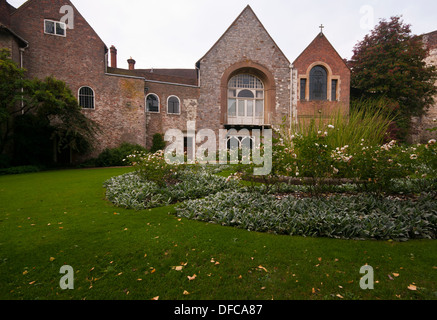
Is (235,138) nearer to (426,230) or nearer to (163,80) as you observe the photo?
(163,80)

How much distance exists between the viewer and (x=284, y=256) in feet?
10.0

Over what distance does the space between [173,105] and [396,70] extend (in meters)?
20.1

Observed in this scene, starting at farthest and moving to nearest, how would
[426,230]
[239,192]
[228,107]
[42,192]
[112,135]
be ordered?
[228,107] < [112,135] < [42,192] < [239,192] < [426,230]

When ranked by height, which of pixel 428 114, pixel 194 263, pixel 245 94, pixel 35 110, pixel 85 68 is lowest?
pixel 194 263

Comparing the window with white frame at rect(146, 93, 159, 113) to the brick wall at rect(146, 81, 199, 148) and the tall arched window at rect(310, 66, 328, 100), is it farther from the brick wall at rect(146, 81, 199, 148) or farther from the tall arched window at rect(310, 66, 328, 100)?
the tall arched window at rect(310, 66, 328, 100)

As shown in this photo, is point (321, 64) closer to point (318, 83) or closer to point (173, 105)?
point (318, 83)

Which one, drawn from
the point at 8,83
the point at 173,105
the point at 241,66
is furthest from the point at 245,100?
the point at 8,83

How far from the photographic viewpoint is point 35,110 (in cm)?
1406

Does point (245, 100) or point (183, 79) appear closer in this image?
point (183, 79)

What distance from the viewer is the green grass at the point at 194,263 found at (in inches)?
94.7

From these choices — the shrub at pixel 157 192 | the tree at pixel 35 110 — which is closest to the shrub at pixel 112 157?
the tree at pixel 35 110

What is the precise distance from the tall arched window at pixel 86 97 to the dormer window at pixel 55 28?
3.98 meters
